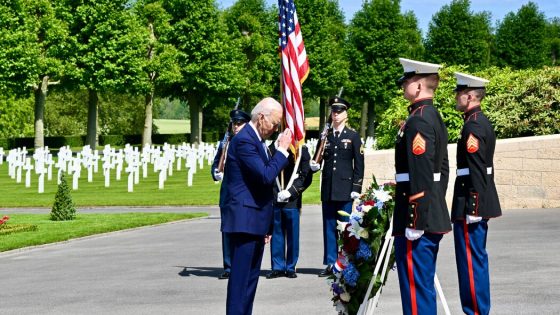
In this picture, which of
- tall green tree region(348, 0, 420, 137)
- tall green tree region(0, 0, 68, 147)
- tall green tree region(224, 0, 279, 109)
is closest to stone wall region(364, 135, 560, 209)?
tall green tree region(0, 0, 68, 147)

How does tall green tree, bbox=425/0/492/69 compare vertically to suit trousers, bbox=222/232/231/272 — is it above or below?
above

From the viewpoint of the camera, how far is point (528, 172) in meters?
19.8

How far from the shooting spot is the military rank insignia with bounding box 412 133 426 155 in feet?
24.3

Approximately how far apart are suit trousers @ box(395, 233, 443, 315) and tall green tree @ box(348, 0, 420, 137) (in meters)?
77.5

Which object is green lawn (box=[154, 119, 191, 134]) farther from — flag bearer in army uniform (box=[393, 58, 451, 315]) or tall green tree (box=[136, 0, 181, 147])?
flag bearer in army uniform (box=[393, 58, 451, 315])

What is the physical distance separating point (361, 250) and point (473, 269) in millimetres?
949

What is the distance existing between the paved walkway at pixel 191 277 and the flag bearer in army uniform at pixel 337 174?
1.74 feet

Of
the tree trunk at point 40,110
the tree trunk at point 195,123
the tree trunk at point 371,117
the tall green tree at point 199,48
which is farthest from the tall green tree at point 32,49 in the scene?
the tree trunk at point 371,117

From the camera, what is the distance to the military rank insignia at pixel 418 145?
24.3 ft

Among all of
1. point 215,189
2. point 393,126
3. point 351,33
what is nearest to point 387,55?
point 351,33

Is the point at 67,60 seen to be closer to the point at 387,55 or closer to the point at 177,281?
the point at 387,55

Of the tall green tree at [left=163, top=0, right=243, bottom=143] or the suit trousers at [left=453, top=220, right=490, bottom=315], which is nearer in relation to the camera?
the suit trousers at [left=453, top=220, right=490, bottom=315]

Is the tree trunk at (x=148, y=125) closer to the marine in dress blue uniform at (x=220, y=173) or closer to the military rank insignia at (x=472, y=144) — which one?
the marine in dress blue uniform at (x=220, y=173)

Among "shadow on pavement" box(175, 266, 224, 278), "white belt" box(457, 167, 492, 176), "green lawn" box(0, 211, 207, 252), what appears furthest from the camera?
"green lawn" box(0, 211, 207, 252)
